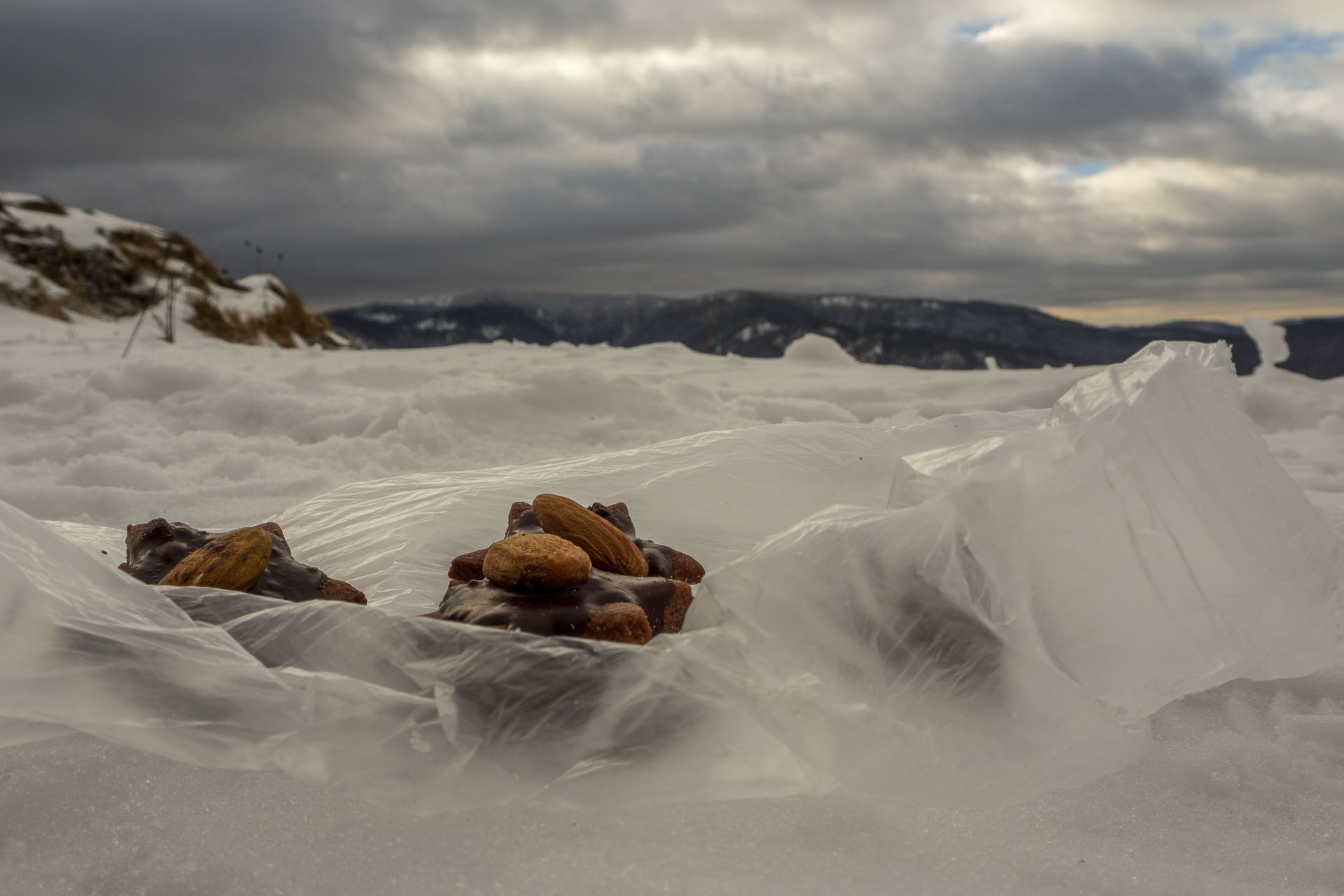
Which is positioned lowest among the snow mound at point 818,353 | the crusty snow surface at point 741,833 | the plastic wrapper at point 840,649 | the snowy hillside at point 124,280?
the crusty snow surface at point 741,833

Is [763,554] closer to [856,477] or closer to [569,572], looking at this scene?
[569,572]

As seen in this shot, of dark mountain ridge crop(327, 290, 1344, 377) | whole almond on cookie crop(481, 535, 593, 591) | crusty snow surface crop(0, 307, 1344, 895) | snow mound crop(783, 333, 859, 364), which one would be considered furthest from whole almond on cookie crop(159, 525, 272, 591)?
dark mountain ridge crop(327, 290, 1344, 377)

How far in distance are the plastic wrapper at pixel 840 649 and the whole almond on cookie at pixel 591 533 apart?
11 cm

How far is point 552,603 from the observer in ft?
2.91

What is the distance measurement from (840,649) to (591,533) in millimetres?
322

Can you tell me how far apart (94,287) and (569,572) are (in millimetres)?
11695

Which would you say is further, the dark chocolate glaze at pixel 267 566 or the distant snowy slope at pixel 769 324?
the distant snowy slope at pixel 769 324

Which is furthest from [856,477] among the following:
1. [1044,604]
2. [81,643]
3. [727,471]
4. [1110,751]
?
[81,643]

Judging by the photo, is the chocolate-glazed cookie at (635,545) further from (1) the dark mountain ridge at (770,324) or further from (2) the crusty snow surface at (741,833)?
(1) the dark mountain ridge at (770,324)

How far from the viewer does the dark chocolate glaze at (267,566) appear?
105cm

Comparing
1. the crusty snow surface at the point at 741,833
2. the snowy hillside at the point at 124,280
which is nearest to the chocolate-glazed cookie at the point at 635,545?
the crusty snow surface at the point at 741,833

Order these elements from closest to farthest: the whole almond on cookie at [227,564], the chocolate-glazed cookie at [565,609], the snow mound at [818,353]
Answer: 1. the chocolate-glazed cookie at [565,609]
2. the whole almond on cookie at [227,564]
3. the snow mound at [818,353]

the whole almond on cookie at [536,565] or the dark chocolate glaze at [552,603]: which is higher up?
the whole almond on cookie at [536,565]

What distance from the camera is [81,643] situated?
2.71 ft
